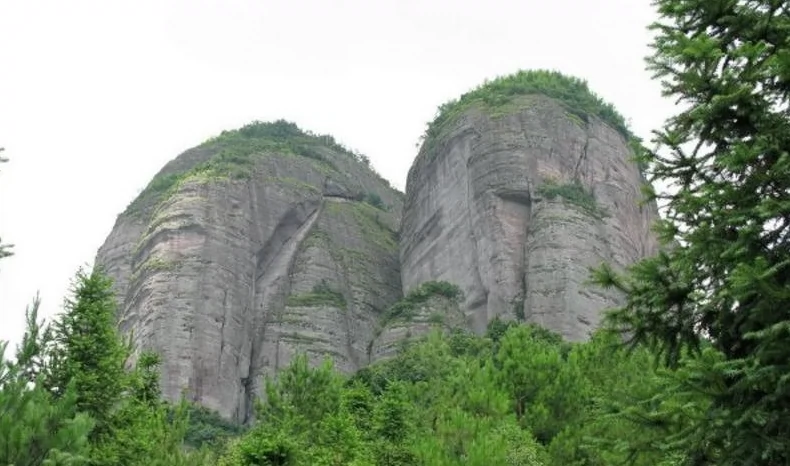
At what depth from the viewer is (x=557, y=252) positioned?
231 feet

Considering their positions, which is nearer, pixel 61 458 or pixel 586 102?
pixel 61 458

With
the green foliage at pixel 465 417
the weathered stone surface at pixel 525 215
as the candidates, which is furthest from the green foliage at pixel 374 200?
the green foliage at pixel 465 417

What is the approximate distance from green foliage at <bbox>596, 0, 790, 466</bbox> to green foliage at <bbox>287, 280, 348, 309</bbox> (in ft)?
222

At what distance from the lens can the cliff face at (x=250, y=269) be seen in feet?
234

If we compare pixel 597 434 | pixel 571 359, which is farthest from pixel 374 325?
pixel 597 434

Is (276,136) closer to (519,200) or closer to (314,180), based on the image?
(314,180)

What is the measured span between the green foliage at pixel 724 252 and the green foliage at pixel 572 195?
62.8 meters

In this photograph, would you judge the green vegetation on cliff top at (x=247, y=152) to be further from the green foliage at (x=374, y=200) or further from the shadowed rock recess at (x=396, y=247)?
the green foliage at (x=374, y=200)

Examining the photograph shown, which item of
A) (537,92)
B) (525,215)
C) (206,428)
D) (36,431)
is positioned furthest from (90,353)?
(537,92)

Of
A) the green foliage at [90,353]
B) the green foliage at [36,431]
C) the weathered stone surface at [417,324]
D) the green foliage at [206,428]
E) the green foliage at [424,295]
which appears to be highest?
the green foliage at [424,295]

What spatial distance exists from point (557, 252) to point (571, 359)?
3634 cm

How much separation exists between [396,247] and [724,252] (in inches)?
3190

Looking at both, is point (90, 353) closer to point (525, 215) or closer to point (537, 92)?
point (525, 215)

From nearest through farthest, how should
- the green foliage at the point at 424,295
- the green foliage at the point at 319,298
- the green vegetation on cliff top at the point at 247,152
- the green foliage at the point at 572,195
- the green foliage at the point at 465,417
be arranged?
the green foliage at the point at 465,417 → the green foliage at the point at 424,295 → the green foliage at the point at 572,195 → the green foliage at the point at 319,298 → the green vegetation on cliff top at the point at 247,152
